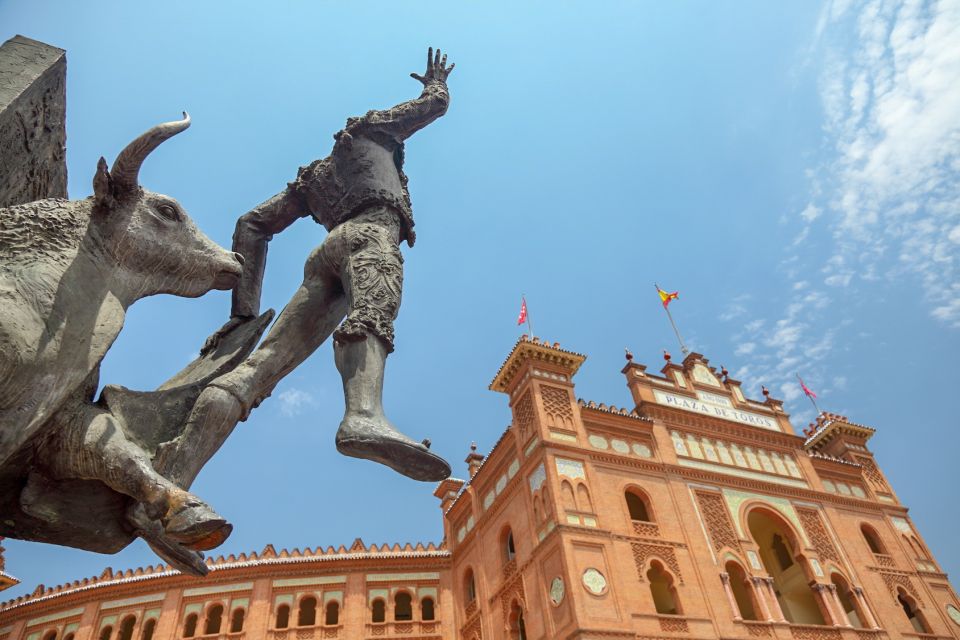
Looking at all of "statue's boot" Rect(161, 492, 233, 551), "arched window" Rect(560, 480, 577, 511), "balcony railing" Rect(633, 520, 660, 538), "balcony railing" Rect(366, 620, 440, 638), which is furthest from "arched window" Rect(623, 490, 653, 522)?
"statue's boot" Rect(161, 492, 233, 551)

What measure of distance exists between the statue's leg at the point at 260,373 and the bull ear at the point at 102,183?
485 mm

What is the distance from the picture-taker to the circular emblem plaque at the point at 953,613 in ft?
60.0

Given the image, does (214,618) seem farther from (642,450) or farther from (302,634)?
(642,450)

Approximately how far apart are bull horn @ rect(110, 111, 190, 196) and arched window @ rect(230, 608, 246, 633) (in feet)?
69.8

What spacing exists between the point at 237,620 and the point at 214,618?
0.85m

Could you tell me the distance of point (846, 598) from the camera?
57.7ft

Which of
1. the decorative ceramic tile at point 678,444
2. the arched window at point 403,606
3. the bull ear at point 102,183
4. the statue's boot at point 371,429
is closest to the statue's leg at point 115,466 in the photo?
the statue's boot at point 371,429

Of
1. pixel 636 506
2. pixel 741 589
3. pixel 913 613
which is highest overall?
pixel 636 506

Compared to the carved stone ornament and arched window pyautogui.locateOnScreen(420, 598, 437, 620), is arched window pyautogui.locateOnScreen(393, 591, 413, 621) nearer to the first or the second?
arched window pyautogui.locateOnScreen(420, 598, 437, 620)

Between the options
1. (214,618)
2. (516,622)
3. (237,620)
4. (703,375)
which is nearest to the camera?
(516,622)

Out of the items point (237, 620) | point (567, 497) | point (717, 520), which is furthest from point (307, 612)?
point (717, 520)

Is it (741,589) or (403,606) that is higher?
(403,606)

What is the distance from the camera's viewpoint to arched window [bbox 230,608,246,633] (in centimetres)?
1931

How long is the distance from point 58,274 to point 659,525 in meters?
16.7
